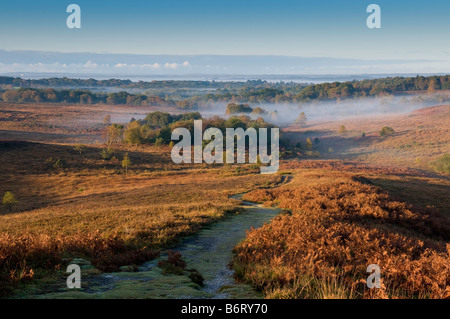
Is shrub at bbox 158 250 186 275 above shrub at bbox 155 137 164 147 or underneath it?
above

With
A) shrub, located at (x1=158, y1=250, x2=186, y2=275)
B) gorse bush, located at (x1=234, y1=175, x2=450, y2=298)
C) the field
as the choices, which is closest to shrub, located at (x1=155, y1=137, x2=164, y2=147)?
the field

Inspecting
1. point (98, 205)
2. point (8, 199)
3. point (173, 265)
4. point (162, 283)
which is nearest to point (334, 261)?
Result: point (173, 265)

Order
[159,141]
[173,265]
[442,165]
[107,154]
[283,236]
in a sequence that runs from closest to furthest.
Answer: [173,265] < [283,236] < [442,165] < [107,154] < [159,141]

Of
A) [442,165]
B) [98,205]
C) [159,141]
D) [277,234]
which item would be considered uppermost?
[277,234]

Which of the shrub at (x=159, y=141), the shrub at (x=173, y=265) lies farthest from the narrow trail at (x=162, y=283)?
the shrub at (x=159, y=141)

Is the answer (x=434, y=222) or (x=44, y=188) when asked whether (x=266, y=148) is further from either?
(x=434, y=222)


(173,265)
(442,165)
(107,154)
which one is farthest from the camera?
(107,154)

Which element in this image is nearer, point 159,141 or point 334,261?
point 334,261

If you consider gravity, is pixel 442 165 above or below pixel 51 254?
below

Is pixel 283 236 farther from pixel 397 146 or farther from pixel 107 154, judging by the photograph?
pixel 397 146

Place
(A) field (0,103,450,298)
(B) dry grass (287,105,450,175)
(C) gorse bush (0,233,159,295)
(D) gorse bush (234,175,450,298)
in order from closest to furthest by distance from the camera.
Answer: (D) gorse bush (234,175,450,298)
(C) gorse bush (0,233,159,295)
(A) field (0,103,450,298)
(B) dry grass (287,105,450,175)

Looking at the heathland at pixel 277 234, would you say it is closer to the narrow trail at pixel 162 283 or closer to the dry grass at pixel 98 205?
the dry grass at pixel 98 205

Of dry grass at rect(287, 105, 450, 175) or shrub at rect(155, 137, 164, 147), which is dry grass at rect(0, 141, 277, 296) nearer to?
shrub at rect(155, 137, 164, 147)
